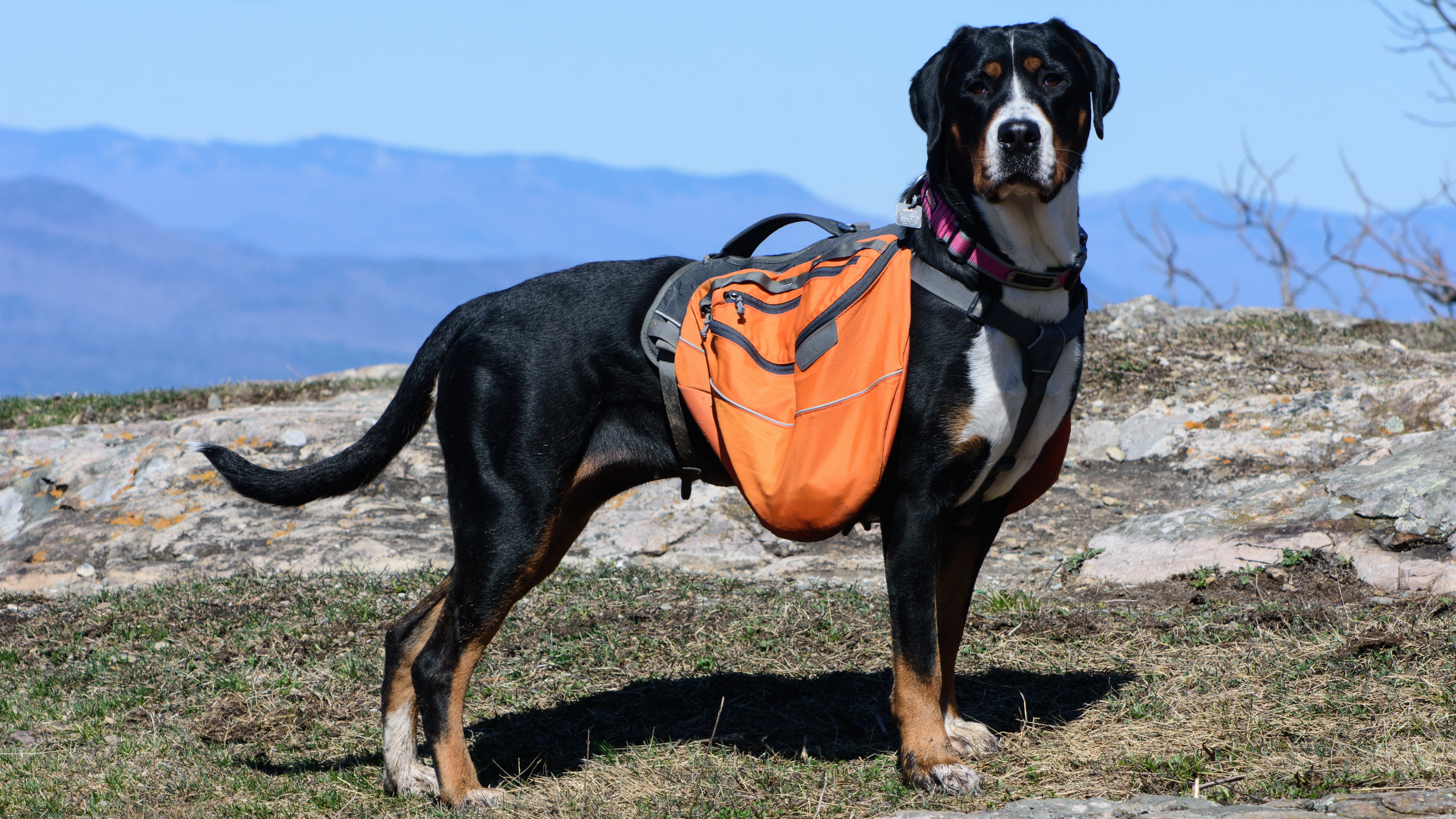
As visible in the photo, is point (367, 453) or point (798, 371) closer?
point (798, 371)

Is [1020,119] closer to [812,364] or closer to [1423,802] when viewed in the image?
[812,364]

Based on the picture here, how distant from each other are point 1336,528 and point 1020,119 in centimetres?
333

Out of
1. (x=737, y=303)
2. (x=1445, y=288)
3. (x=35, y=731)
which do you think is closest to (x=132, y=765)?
(x=35, y=731)

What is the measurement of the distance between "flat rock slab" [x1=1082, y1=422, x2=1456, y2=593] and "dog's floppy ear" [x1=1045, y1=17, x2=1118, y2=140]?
2.73 metres

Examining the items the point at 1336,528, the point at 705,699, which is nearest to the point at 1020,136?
the point at 705,699

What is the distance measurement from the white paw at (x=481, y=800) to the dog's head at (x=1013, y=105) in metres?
2.41

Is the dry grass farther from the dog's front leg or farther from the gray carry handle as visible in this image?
the gray carry handle

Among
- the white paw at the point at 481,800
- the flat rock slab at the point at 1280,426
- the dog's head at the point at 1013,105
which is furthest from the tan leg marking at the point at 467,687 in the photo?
the flat rock slab at the point at 1280,426

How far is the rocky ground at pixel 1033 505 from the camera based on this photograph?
569 centimetres

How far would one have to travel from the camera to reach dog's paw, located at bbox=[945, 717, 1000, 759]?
393 cm

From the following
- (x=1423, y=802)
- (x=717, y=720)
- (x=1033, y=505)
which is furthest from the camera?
(x=1033, y=505)

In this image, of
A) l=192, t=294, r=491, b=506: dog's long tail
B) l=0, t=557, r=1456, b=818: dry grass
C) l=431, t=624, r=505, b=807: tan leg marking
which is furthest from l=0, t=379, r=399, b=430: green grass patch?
l=431, t=624, r=505, b=807: tan leg marking

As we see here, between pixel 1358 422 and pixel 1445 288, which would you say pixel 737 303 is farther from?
pixel 1445 288

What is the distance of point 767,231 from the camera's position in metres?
4.30
